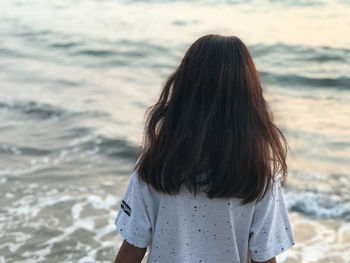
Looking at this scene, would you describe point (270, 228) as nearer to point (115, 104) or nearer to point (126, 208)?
point (126, 208)

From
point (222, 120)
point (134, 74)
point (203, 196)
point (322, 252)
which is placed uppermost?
point (222, 120)

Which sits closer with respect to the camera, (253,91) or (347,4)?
(253,91)

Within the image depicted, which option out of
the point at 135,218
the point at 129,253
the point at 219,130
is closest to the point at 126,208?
the point at 135,218

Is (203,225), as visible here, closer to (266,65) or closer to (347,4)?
(266,65)

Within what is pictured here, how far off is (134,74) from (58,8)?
21.8 feet

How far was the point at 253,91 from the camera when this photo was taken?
1.87 meters

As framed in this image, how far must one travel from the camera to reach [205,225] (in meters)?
1.97

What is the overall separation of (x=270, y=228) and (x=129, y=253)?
523 millimetres

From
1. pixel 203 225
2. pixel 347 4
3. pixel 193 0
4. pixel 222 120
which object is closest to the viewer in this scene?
pixel 222 120

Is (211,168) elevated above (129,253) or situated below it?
above

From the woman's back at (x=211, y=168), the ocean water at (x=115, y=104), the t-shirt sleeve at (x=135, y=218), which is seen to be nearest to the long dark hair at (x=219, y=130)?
the woman's back at (x=211, y=168)

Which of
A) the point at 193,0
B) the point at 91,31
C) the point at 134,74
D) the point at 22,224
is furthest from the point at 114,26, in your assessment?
the point at 22,224

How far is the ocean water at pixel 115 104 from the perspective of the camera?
181 inches

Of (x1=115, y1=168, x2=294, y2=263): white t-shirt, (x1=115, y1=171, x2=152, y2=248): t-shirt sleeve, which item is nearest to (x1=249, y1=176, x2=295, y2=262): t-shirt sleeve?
(x1=115, y1=168, x2=294, y2=263): white t-shirt
